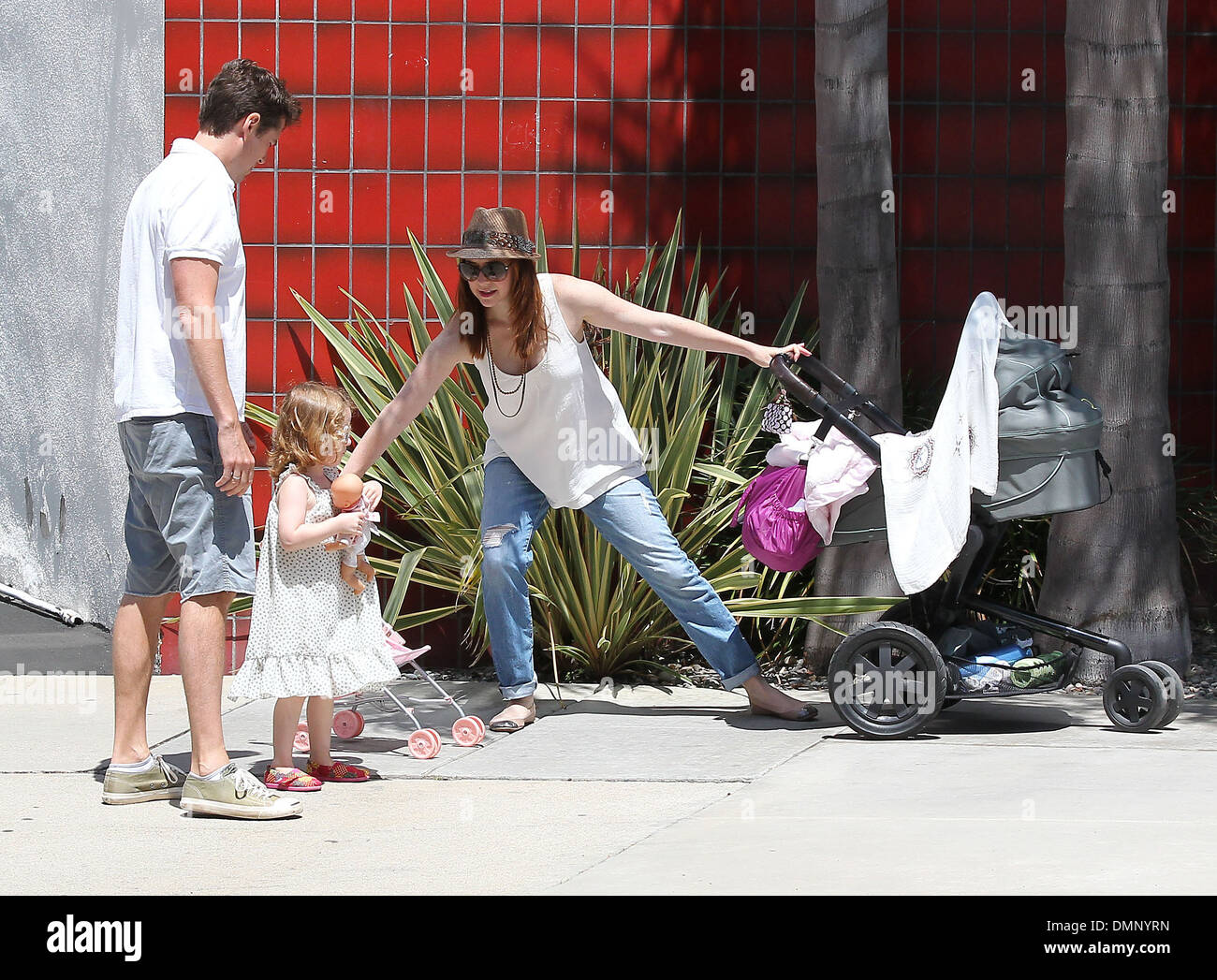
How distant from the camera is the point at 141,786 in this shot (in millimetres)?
5066

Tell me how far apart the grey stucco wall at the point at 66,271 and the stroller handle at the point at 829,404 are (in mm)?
3219

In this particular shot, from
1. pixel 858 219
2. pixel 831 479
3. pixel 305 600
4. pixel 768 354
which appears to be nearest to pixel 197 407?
pixel 305 600

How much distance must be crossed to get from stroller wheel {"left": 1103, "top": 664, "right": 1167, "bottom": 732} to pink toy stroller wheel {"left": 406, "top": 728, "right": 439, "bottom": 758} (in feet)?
7.47

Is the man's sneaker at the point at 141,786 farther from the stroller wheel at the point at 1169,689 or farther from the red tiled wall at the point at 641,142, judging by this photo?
the stroller wheel at the point at 1169,689

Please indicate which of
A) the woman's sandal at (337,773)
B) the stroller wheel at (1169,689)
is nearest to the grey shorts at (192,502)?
the woman's sandal at (337,773)

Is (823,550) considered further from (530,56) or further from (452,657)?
(530,56)

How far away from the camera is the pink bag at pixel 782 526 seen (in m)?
5.73

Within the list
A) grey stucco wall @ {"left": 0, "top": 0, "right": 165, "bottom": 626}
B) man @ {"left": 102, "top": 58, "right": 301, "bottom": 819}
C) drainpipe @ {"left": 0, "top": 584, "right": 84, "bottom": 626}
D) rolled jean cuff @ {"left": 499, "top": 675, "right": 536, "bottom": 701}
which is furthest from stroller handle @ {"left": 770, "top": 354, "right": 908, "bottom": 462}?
drainpipe @ {"left": 0, "top": 584, "right": 84, "bottom": 626}

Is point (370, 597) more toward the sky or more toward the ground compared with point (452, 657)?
more toward the sky

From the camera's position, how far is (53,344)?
24.0 feet

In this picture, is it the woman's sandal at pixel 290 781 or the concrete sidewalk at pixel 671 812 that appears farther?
the woman's sandal at pixel 290 781

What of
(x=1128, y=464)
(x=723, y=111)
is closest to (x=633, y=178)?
(x=723, y=111)

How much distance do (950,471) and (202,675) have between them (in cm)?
241

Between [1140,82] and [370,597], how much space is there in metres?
3.50
